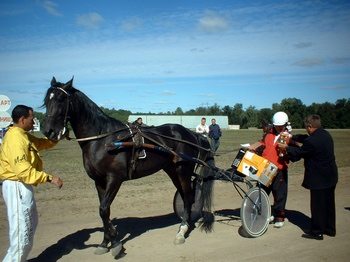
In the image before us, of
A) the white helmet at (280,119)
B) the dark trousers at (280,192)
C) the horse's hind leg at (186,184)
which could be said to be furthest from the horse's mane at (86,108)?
the dark trousers at (280,192)

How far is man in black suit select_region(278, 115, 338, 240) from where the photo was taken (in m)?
5.39

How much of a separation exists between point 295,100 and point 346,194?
3395 inches

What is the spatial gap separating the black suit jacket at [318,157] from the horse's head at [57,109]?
361cm

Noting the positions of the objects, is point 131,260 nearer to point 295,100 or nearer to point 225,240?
point 225,240

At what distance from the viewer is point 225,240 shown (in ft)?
17.6

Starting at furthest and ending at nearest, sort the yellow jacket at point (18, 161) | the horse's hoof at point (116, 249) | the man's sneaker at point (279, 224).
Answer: the man's sneaker at point (279, 224) < the horse's hoof at point (116, 249) < the yellow jacket at point (18, 161)

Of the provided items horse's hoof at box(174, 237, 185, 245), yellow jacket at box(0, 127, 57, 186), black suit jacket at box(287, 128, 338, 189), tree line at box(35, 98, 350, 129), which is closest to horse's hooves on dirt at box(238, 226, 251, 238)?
horse's hoof at box(174, 237, 185, 245)

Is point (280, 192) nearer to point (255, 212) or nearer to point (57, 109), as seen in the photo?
point (255, 212)

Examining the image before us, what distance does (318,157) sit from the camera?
17.8 feet

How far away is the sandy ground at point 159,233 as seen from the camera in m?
4.68

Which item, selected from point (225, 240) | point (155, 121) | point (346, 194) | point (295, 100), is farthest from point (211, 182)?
point (295, 100)

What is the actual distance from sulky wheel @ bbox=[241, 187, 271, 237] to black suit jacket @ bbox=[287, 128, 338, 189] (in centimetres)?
82

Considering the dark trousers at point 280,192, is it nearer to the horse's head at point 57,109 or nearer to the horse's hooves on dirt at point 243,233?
the horse's hooves on dirt at point 243,233

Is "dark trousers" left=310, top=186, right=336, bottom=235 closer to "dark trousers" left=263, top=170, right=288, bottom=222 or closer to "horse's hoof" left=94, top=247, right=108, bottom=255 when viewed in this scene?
"dark trousers" left=263, top=170, right=288, bottom=222
